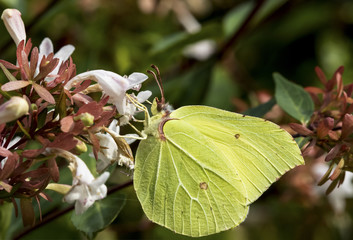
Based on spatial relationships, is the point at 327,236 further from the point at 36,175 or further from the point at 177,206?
the point at 36,175

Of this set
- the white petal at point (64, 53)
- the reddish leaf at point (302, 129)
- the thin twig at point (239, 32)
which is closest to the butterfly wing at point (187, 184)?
the reddish leaf at point (302, 129)

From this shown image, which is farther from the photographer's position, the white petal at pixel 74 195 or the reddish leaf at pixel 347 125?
the reddish leaf at pixel 347 125

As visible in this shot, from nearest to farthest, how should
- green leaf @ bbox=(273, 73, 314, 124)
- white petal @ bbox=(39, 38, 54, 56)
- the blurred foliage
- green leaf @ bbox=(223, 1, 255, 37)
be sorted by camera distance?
white petal @ bbox=(39, 38, 54, 56), green leaf @ bbox=(273, 73, 314, 124), the blurred foliage, green leaf @ bbox=(223, 1, 255, 37)

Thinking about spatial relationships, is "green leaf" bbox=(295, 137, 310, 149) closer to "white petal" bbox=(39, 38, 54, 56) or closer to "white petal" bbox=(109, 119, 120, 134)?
"white petal" bbox=(109, 119, 120, 134)

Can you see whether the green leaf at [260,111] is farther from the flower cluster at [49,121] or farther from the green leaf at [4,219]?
the green leaf at [4,219]

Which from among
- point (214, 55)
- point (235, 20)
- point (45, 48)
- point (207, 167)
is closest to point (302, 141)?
point (207, 167)

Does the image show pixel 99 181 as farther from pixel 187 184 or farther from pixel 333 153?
pixel 333 153

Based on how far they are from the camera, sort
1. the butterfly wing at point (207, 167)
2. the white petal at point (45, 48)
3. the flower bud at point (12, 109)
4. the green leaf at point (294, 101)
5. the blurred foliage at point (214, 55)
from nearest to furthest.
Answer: the flower bud at point (12, 109) < the white petal at point (45, 48) < the butterfly wing at point (207, 167) < the green leaf at point (294, 101) < the blurred foliage at point (214, 55)

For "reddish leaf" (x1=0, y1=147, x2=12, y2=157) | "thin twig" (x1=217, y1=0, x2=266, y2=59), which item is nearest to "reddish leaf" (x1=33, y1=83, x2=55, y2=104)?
"reddish leaf" (x1=0, y1=147, x2=12, y2=157)
